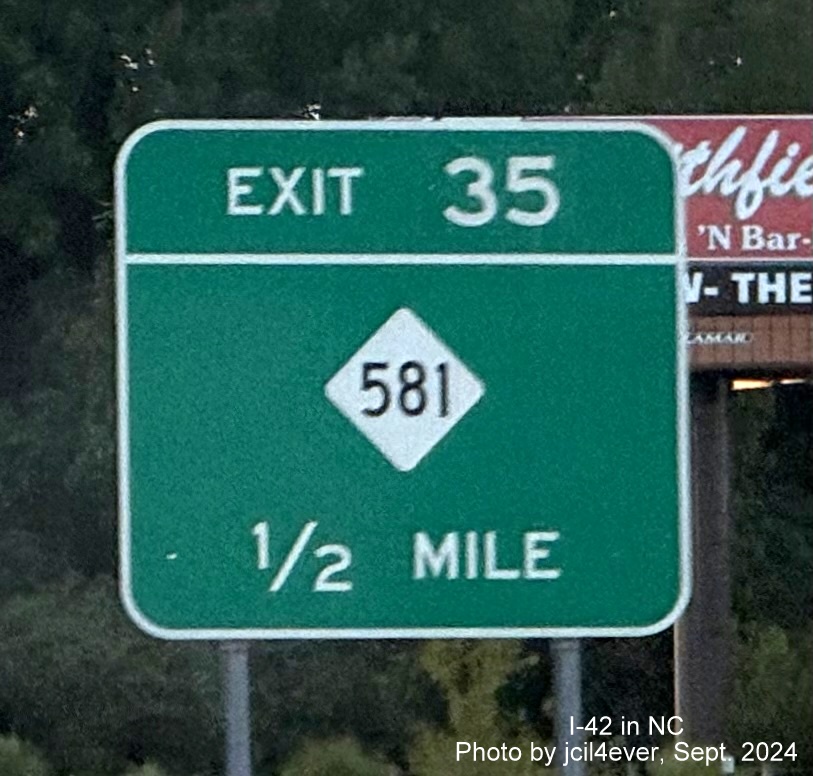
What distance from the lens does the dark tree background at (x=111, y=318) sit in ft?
46.1

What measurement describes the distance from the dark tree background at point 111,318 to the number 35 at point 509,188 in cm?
929

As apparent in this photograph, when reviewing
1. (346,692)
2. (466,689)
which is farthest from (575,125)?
(346,692)

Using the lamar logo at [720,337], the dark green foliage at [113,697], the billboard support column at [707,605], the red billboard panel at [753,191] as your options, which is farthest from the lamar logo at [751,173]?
the dark green foliage at [113,697]

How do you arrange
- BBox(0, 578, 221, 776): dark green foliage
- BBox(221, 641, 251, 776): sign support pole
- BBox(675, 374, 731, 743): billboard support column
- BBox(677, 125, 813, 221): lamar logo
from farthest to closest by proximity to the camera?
BBox(0, 578, 221, 776): dark green foliage
BBox(675, 374, 731, 743): billboard support column
BBox(677, 125, 813, 221): lamar logo
BBox(221, 641, 251, 776): sign support pole

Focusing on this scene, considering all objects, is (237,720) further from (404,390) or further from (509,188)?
(509,188)

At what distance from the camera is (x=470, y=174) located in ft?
9.55

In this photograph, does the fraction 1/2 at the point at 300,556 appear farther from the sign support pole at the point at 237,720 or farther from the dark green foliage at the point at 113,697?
the dark green foliage at the point at 113,697

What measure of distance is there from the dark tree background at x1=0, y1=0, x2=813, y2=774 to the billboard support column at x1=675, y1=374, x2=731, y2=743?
84 centimetres

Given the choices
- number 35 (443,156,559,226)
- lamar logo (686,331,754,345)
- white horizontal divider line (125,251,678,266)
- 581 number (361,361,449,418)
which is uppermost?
lamar logo (686,331,754,345)

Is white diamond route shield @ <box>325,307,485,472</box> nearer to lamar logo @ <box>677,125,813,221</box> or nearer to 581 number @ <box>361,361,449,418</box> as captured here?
581 number @ <box>361,361,449,418</box>

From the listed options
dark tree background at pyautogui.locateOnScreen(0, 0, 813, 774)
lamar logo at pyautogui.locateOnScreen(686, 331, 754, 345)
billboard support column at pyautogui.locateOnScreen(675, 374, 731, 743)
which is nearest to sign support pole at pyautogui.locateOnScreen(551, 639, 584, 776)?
lamar logo at pyautogui.locateOnScreen(686, 331, 754, 345)

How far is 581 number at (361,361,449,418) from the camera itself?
2.85m

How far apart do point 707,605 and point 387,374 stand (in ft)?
30.6

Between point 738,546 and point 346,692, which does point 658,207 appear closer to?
point 346,692
